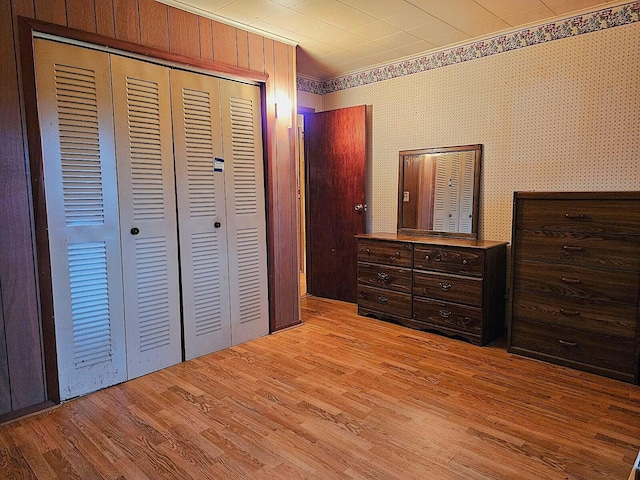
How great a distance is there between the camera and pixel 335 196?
451 centimetres

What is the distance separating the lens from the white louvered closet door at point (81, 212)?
2.29 m

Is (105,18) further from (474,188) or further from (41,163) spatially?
(474,188)

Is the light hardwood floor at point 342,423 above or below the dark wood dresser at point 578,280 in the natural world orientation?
below

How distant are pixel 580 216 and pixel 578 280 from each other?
0.42 meters

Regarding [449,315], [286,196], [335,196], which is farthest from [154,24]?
[449,315]

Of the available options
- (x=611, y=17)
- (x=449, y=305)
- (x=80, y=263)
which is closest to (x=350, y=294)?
(x=449, y=305)

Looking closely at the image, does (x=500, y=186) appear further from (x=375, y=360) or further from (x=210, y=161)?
(x=210, y=161)

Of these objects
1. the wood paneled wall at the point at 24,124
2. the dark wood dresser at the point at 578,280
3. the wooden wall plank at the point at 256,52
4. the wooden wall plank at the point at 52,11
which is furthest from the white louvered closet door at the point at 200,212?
the dark wood dresser at the point at 578,280

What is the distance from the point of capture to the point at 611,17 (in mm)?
2832

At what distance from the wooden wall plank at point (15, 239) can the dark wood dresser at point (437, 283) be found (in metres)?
2.58

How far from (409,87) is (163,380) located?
3.25 m

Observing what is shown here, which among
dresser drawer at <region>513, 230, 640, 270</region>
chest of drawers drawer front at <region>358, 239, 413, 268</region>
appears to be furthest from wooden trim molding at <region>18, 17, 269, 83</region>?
dresser drawer at <region>513, 230, 640, 270</region>

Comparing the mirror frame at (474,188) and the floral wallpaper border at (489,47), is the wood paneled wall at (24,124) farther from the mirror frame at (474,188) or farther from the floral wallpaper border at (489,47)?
the mirror frame at (474,188)

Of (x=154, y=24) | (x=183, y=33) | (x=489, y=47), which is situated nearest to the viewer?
(x=154, y=24)
